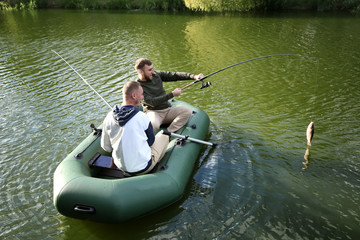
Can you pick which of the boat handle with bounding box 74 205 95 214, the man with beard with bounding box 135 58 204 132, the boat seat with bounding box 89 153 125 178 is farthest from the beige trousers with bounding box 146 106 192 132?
the boat handle with bounding box 74 205 95 214

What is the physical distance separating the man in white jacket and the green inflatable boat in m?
0.17

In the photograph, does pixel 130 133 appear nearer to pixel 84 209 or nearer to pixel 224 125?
pixel 84 209

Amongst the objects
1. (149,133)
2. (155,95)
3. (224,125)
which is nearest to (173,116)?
(155,95)

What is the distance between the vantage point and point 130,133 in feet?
11.3

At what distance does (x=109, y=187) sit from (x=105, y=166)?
24.1 inches

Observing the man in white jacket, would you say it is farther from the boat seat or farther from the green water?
the green water

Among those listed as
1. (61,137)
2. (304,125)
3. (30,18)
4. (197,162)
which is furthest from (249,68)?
(30,18)

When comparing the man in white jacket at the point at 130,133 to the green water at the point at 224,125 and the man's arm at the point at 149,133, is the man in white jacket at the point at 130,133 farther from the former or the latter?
the green water at the point at 224,125

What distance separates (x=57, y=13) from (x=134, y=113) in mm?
20362

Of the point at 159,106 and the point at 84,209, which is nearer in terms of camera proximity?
the point at 84,209

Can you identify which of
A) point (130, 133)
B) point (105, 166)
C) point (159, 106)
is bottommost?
point (105, 166)

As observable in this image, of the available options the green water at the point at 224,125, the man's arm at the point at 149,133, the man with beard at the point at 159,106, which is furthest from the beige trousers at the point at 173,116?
the man's arm at the point at 149,133

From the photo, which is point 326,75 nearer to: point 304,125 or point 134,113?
point 304,125

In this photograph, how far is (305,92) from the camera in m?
7.34
